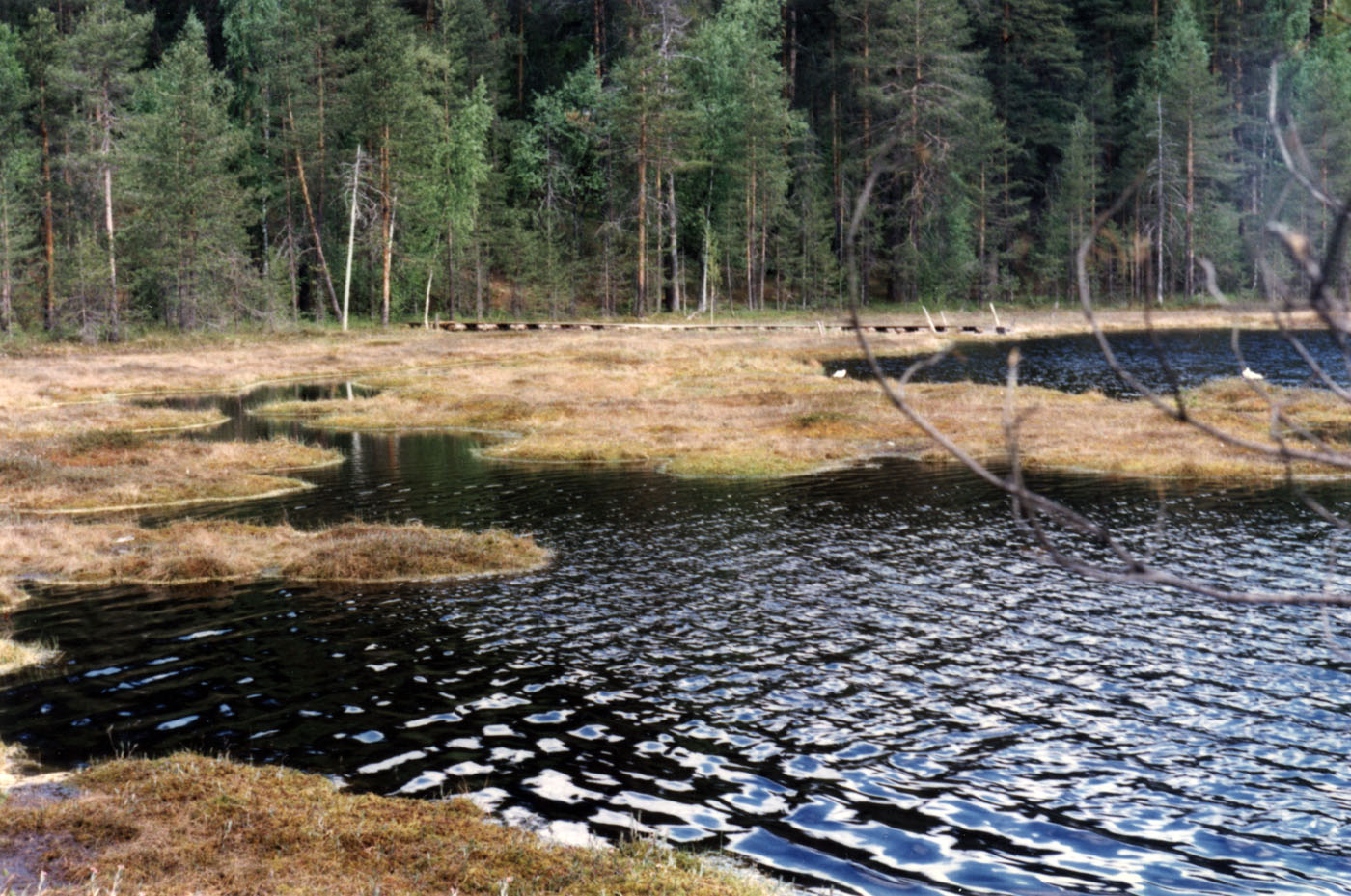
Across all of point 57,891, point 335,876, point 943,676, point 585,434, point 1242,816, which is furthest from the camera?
point 585,434

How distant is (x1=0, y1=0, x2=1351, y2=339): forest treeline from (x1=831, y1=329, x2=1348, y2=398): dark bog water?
42.9 ft

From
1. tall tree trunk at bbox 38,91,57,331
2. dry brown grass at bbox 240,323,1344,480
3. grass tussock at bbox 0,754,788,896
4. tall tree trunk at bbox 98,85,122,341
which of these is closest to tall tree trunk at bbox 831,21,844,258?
dry brown grass at bbox 240,323,1344,480

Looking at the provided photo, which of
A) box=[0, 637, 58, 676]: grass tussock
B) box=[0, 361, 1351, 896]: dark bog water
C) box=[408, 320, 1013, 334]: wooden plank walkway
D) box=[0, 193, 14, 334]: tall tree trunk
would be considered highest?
box=[0, 193, 14, 334]: tall tree trunk

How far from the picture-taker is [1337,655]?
1667cm

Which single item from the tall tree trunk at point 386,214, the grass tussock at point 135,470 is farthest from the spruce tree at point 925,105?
the grass tussock at point 135,470

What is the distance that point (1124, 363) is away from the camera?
225ft

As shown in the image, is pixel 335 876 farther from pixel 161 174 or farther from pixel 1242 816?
pixel 161 174

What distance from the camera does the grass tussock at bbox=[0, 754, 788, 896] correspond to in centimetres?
982

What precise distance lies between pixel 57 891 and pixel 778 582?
1465cm

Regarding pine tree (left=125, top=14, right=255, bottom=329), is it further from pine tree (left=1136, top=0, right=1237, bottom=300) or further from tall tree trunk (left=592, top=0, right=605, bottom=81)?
pine tree (left=1136, top=0, right=1237, bottom=300)

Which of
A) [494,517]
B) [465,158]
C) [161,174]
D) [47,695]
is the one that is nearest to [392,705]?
[47,695]

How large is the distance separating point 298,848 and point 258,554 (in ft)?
48.4

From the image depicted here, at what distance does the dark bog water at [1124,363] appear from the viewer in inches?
2355

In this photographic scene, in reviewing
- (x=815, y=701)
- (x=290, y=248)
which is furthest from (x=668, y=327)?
(x=815, y=701)
